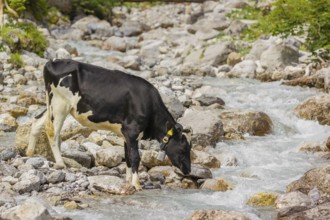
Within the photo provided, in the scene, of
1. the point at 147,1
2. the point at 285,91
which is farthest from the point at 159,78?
the point at 147,1

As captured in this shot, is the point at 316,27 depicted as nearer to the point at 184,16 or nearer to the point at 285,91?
the point at 285,91

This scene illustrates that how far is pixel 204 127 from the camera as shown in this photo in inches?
522

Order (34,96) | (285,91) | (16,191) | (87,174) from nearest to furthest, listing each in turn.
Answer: (16,191)
(87,174)
(34,96)
(285,91)

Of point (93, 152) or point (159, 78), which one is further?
point (159, 78)

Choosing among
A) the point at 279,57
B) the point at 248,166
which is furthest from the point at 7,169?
the point at 279,57

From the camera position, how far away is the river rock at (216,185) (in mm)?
9539

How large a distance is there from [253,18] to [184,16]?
867 centimetres

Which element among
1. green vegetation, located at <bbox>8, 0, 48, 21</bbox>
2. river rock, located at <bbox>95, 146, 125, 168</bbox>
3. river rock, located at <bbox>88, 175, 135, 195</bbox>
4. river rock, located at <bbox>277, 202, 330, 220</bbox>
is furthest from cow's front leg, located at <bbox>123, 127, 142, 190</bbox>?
green vegetation, located at <bbox>8, 0, 48, 21</bbox>

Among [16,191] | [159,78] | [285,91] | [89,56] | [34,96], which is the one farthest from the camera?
[89,56]

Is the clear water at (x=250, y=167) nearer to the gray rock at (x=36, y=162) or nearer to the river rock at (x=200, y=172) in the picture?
the river rock at (x=200, y=172)

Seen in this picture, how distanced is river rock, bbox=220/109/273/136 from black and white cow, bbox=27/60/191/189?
4.86m

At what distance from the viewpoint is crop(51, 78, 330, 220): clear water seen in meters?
8.11

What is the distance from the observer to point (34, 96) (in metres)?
16.6

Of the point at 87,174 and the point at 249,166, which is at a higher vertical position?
the point at 87,174
